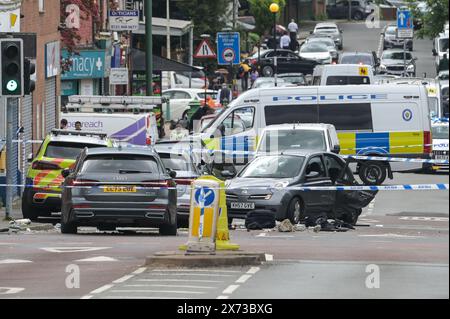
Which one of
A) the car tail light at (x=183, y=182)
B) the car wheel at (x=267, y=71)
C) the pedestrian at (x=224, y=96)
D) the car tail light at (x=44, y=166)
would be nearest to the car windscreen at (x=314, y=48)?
the car wheel at (x=267, y=71)

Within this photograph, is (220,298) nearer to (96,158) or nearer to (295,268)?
(295,268)

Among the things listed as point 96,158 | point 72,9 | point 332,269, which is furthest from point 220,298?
point 72,9

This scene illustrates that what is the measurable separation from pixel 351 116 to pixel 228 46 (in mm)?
12085

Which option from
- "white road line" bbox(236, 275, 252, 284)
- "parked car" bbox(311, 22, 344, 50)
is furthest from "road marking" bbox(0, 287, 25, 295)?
"parked car" bbox(311, 22, 344, 50)

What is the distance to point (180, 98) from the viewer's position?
61.1 metres

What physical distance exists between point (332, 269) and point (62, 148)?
39.1 feet

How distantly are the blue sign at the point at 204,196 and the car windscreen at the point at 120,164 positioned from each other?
19.1ft

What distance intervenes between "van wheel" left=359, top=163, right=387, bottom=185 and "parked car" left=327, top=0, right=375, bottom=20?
227 ft

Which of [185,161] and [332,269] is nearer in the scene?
[332,269]

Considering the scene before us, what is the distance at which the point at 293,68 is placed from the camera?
77812 mm

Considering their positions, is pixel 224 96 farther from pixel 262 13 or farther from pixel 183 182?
pixel 262 13

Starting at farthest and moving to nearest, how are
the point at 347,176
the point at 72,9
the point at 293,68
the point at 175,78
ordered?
1. the point at 293,68
2. the point at 175,78
3. the point at 72,9
4. the point at 347,176

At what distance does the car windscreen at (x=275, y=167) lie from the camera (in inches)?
1088
